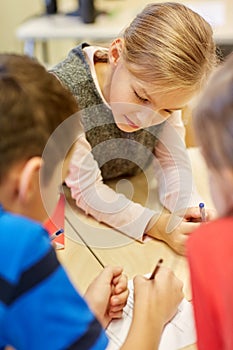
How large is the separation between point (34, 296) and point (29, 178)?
0.40 feet

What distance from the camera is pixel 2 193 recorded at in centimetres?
56

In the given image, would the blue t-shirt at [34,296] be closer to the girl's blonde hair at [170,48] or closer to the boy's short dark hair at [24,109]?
the boy's short dark hair at [24,109]

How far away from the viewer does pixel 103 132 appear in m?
1.15

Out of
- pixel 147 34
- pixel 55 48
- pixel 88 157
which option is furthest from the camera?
pixel 55 48

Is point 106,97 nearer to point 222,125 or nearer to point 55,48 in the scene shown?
point 222,125

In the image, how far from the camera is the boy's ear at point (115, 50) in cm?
101

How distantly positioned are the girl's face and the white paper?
37 cm

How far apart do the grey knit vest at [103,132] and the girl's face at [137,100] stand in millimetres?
44

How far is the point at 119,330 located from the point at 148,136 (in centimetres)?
51

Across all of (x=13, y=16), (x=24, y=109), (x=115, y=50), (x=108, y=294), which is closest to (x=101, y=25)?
(x=13, y=16)

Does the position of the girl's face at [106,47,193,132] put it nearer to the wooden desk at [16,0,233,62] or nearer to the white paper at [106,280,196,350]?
the white paper at [106,280,196,350]

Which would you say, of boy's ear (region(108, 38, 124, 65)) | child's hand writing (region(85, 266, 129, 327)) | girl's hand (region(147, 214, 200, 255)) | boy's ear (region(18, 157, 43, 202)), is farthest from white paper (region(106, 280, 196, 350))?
boy's ear (region(108, 38, 124, 65))

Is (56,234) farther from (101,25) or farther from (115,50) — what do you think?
(101,25)

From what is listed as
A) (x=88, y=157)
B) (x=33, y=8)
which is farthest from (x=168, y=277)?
(x=33, y=8)
